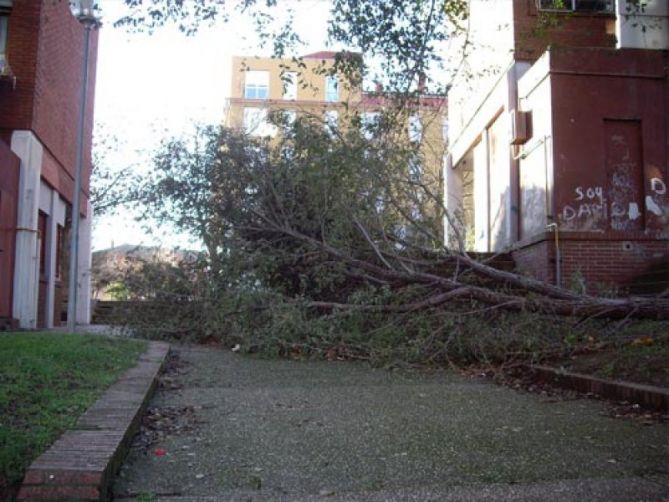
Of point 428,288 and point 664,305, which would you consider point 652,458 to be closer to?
point 664,305

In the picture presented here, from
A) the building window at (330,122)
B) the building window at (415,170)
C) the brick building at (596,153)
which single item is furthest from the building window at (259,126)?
the brick building at (596,153)

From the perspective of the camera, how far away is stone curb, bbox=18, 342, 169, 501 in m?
2.96

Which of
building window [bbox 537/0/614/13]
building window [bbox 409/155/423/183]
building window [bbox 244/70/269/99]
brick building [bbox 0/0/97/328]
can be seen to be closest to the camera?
building window [bbox 409/155/423/183]

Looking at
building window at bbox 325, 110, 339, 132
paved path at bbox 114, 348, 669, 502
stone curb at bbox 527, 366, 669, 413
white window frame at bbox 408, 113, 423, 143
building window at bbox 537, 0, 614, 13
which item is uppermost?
building window at bbox 537, 0, 614, 13

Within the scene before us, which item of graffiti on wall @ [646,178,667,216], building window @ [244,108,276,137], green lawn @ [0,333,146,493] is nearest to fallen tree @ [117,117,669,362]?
building window @ [244,108,276,137]

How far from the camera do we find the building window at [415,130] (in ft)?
29.6

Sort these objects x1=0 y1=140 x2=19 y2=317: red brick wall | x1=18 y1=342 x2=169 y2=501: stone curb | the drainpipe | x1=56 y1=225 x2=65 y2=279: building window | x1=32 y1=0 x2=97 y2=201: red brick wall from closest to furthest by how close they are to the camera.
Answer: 1. x1=18 y1=342 x2=169 y2=501: stone curb
2. the drainpipe
3. x1=0 y1=140 x2=19 y2=317: red brick wall
4. x1=32 y1=0 x2=97 y2=201: red brick wall
5. x1=56 y1=225 x2=65 y2=279: building window

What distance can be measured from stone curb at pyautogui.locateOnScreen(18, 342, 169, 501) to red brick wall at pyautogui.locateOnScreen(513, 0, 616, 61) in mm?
11840

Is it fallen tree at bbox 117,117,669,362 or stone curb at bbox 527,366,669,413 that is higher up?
fallen tree at bbox 117,117,669,362

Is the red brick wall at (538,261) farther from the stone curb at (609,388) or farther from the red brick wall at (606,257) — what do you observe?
the stone curb at (609,388)

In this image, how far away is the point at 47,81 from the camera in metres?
15.4

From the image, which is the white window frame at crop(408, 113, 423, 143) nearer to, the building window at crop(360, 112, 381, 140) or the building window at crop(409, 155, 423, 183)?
the building window at crop(409, 155, 423, 183)

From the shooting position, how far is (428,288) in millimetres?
8875

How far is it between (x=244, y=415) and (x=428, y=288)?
4.19 metres
